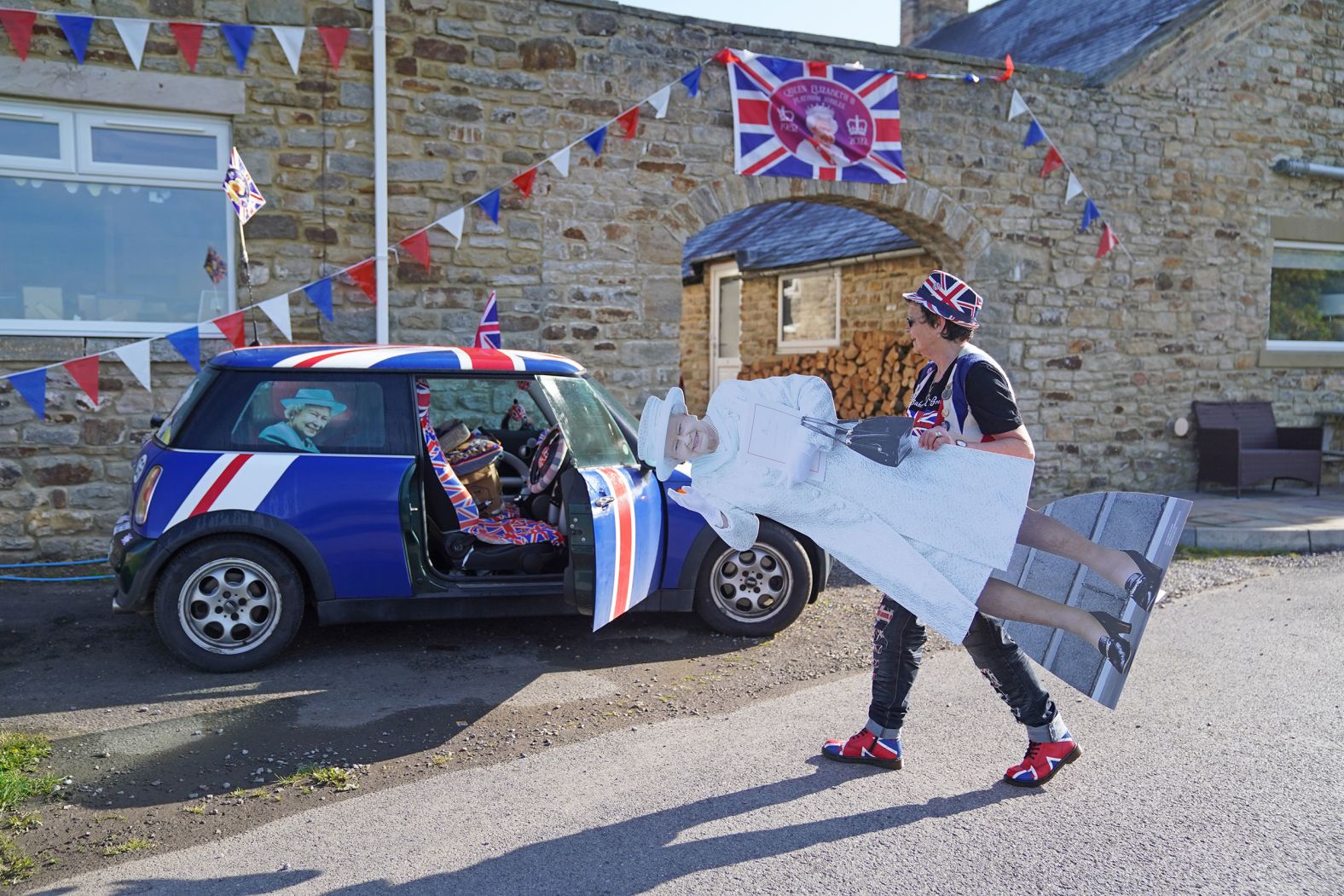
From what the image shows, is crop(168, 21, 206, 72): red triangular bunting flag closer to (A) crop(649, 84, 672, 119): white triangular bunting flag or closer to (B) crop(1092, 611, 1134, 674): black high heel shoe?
(A) crop(649, 84, 672, 119): white triangular bunting flag

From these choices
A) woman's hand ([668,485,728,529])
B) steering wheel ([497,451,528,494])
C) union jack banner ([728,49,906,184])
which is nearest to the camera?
woman's hand ([668,485,728,529])

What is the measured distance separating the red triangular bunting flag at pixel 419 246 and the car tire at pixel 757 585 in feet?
13.9

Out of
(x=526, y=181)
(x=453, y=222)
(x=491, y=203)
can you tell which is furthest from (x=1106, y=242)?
(x=453, y=222)

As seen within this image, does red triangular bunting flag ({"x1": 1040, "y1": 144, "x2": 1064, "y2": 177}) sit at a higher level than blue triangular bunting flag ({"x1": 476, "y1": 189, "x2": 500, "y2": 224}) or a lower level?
higher

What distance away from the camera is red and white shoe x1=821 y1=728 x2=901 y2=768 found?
4.04 meters

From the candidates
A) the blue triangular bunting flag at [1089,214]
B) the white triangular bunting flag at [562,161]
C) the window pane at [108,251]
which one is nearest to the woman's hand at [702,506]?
the white triangular bunting flag at [562,161]

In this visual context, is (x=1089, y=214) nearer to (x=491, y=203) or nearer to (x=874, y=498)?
(x=491, y=203)

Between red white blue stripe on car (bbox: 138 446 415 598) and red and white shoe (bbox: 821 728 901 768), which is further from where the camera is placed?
red white blue stripe on car (bbox: 138 446 415 598)

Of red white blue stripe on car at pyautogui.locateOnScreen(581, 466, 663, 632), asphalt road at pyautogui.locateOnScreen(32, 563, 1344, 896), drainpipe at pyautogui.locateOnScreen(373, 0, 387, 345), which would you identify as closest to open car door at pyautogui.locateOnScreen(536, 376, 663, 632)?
red white blue stripe on car at pyautogui.locateOnScreen(581, 466, 663, 632)

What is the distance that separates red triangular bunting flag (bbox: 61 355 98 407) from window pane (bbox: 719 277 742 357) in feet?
39.5

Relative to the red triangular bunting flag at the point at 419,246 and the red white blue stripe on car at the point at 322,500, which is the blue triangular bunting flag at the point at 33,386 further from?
the red white blue stripe on car at the point at 322,500

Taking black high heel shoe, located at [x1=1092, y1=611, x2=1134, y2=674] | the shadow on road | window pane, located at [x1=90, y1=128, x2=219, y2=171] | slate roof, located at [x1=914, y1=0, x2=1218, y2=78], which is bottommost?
the shadow on road

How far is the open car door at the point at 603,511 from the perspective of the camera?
4.73 meters

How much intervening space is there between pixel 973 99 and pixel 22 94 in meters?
8.21
